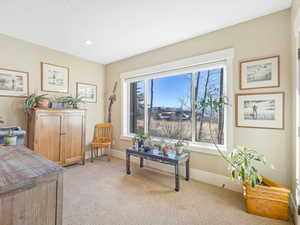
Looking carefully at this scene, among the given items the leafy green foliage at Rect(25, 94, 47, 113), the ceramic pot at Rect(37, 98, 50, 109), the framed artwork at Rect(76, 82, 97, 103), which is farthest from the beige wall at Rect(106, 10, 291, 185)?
the leafy green foliage at Rect(25, 94, 47, 113)

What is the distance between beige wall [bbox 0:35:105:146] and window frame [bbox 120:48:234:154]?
97 cm

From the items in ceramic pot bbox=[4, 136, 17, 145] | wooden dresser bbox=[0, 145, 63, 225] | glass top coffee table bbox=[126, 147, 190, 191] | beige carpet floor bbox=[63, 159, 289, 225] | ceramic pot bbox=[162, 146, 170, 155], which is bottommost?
beige carpet floor bbox=[63, 159, 289, 225]

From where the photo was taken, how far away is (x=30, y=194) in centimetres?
89

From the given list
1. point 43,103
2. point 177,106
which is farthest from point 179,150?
point 43,103

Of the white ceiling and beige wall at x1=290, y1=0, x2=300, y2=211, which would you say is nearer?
beige wall at x1=290, y1=0, x2=300, y2=211

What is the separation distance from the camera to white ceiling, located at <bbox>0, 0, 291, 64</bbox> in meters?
2.01

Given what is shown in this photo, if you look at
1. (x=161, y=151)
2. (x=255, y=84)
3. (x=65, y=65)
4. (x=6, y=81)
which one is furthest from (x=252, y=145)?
(x=6, y=81)

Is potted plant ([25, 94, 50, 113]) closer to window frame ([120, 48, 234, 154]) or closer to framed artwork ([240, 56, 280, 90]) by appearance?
window frame ([120, 48, 234, 154])

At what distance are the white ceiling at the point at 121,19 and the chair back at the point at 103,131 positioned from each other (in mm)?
2026

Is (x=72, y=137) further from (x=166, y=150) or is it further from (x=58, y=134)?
(x=166, y=150)

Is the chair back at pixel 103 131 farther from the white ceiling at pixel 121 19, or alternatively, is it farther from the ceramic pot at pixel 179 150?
the ceramic pot at pixel 179 150

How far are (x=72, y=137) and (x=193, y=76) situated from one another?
113 inches

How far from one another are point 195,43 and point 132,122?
2.35 m

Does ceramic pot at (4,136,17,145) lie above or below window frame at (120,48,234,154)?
below
